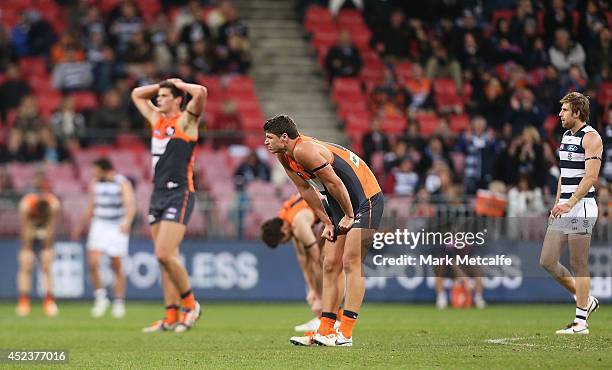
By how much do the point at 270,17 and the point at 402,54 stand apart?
649cm

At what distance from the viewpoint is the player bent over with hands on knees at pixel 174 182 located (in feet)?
47.7

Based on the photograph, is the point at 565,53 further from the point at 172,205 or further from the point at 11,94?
the point at 11,94

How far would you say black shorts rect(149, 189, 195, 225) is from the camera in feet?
48.0

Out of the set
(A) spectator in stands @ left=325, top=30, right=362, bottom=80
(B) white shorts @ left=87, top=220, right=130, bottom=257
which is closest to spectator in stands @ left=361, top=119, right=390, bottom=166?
(A) spectator in stands @ left=325, top=30, right=362, bottom=80

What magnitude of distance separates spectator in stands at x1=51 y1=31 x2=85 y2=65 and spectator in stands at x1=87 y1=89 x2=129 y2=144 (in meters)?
1.95

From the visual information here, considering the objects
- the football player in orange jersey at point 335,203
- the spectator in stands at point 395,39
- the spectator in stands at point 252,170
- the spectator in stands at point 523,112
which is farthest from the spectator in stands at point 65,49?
the football player in orange jersey at point 335,203

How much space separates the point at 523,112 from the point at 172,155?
6.45m

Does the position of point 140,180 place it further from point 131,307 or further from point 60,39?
point 60,39

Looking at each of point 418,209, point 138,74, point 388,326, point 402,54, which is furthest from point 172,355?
point 138,74

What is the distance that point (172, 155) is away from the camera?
1466 centimetres

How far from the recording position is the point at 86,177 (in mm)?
23766

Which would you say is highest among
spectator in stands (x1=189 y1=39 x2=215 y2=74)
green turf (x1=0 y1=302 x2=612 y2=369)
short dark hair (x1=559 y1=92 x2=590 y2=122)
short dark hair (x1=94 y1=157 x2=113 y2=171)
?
spectator in stands (x1=189 y1=39 x2=215 y2=74)

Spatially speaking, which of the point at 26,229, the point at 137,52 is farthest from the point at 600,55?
the point at 137,52

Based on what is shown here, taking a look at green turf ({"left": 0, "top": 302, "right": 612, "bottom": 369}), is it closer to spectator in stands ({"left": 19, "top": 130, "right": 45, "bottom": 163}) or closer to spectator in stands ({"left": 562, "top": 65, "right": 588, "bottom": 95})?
spectator in stands ({"left": 562, "top": 65, "right": 588, "bottom": 95})
